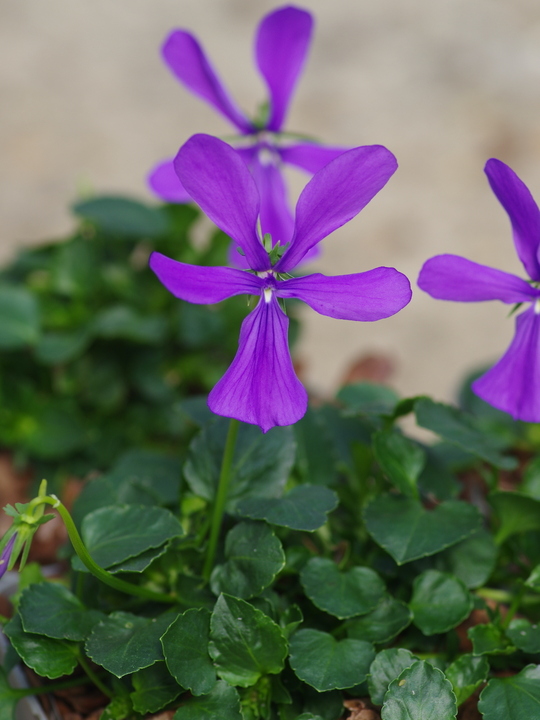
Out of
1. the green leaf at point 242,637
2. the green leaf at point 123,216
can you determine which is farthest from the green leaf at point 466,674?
the green leaf at point 123,216

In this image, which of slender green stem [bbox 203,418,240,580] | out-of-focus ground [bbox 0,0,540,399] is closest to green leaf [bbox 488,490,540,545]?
slender green stem [bbox 203,418,240,580]

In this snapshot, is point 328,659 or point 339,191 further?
point 328,659

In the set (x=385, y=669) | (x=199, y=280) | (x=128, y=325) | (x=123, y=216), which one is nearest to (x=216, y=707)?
(x=385, y=669)

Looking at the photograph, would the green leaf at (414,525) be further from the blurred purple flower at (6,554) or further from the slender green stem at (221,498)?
the blurred purple flower at (6,554)

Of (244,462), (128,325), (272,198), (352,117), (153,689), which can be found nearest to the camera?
(153,689)

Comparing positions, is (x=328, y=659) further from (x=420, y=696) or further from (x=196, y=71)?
(x=196, y=71)

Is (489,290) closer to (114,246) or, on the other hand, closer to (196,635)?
(196,635)

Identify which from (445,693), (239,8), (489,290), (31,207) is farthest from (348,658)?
(239,8)
